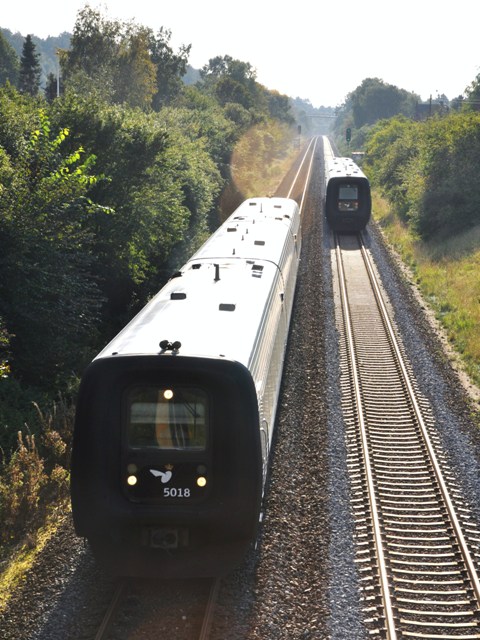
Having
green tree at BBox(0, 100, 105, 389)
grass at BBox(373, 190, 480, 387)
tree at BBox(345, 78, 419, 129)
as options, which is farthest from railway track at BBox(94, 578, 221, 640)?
tree at BBox(345, 78, 419, 129)

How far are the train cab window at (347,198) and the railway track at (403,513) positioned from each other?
16.8 m

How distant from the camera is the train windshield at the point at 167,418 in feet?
26.3

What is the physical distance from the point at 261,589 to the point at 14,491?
3.95 meters

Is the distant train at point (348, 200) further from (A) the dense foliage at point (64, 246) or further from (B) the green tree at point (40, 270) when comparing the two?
(B) the green tree at point (40, 270)

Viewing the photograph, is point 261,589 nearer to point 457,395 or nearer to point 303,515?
point 303,515

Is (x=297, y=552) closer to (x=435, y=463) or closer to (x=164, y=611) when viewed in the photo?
(x=164, y=611)

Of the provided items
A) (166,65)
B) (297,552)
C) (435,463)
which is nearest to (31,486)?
(297,552)

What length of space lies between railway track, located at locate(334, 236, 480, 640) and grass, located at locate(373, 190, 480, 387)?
7.34 feet

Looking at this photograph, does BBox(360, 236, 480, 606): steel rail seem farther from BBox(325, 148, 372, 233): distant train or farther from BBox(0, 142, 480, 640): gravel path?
BBox(325, 148, 372, 233): distant train

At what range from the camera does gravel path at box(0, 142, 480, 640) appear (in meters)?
7.97

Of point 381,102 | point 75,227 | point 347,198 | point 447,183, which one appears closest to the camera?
point 75,227

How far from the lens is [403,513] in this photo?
34.8 ft

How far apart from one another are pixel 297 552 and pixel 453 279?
57.5ft

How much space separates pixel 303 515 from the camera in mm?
10406
